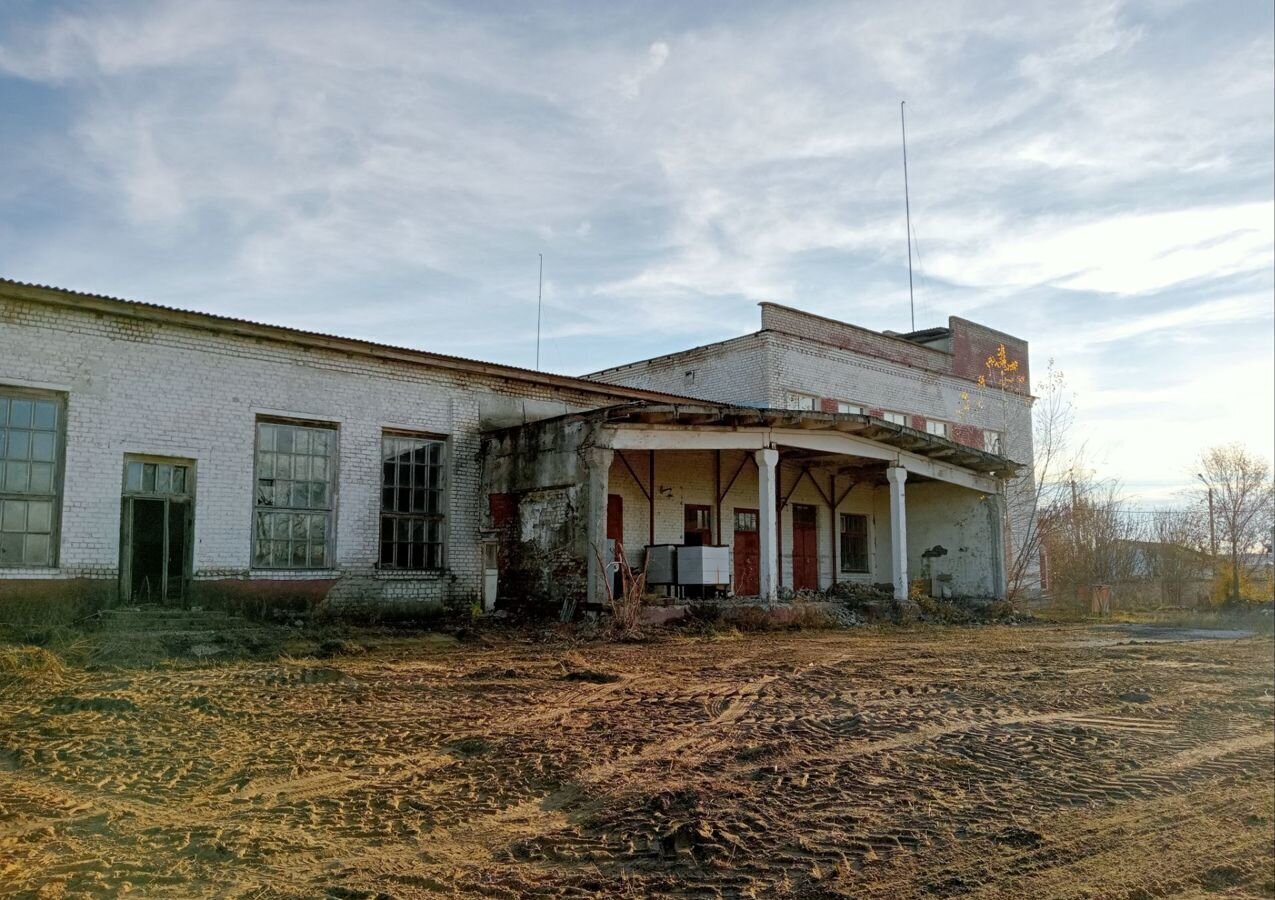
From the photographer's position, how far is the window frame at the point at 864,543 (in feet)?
85.0

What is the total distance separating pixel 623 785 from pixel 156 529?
36.0 ft

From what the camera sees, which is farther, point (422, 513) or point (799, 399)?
point (799, 399)

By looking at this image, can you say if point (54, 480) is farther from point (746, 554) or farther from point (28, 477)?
point (746, 554)

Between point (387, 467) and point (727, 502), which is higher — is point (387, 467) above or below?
above

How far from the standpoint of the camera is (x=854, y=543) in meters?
26.6

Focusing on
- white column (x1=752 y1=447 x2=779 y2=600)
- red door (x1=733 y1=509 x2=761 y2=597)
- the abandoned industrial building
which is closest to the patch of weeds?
the abandoned industrial building

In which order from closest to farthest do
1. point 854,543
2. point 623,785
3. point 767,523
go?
point 623,785 → point 767,523 → point 854,543

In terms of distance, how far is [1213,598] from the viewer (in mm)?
30516

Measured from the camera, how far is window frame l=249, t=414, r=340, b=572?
15109mm

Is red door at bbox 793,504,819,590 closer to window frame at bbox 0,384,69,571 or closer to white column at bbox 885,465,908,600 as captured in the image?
white column at bbox 885,465,908,600

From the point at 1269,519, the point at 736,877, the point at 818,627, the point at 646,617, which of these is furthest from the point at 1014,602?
the point at 736,877

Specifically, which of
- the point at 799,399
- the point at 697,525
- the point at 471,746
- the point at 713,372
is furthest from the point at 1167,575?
the point at 471,746

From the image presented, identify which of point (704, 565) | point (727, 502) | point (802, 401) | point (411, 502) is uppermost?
point (802, 401)

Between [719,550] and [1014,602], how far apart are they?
32.1ft
